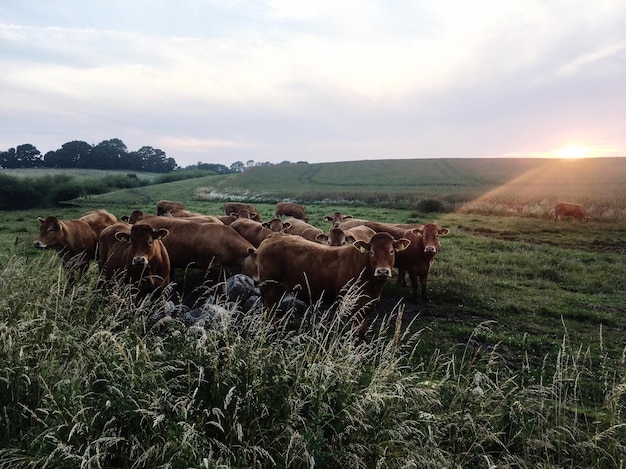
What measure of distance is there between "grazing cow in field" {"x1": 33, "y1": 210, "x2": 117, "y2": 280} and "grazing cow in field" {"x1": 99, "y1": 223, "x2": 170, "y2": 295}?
7.54 feet

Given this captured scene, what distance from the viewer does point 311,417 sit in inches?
148

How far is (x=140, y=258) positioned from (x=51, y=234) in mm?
5362

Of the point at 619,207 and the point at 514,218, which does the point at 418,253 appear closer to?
the point at 514,218

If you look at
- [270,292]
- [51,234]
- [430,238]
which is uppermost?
[51,234]

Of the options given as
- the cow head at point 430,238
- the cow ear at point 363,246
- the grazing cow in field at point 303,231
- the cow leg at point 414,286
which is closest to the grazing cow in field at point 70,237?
the grazing cow in field at point 303,231

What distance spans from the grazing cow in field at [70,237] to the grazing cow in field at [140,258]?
2.30 m

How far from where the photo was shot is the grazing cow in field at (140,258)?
830cm

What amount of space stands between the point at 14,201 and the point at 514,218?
54933 millimetres

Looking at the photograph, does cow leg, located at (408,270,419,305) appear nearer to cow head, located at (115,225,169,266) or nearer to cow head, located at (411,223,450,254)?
cow head, located at (411,223,450,254)

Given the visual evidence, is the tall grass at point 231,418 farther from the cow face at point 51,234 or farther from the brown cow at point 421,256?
the cow face at point 51,234

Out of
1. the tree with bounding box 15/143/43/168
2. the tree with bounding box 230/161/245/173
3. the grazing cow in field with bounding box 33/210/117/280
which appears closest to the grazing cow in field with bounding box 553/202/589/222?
the grazing cow in field with bounding box 33/210/117/280

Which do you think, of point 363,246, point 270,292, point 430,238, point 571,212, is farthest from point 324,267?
point 571,212

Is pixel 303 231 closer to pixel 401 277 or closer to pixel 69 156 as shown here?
pixel 401 277

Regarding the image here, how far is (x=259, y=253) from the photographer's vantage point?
8852 millimetres
